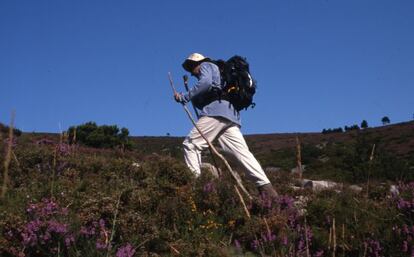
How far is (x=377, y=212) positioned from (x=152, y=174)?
276cm

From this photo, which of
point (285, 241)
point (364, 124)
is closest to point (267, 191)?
point (285, 241)

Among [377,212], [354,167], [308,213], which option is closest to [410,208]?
[377,212]

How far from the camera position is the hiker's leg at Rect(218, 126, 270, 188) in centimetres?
589

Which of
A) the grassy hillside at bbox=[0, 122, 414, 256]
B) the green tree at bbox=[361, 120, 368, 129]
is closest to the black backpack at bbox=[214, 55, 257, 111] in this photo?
the grassy hillside at bbox=[0, 122, 414, 256]

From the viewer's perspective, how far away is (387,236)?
14.6 ft

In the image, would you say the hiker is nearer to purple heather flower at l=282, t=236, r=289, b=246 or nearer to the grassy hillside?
the grassy hillside

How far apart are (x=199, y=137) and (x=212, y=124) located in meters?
0.23

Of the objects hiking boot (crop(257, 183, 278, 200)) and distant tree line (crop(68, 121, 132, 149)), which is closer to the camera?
hiking boot (crop(257, 183, 278, 200))

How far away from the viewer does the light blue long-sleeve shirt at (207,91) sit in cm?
612

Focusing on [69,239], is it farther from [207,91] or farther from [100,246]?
[207,91]

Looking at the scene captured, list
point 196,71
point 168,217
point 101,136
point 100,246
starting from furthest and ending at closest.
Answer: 1. point 101,136
2. point 196,71
3. point 168,217
4. point 100,246

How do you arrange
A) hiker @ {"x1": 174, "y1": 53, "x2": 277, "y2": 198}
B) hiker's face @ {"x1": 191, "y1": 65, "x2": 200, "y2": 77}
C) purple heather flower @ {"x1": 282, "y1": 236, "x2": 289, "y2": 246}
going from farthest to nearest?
hiker's face @ {"x1": 191, "y1": 65, "x2": 200, "y2": 77}, hiker @ {"x1": 174, "y1": 53, "x2": 277, "y2": 198}, purple heather flower @ {"x1": 282, "y1": 236, "x2": 289, "y2": 246}

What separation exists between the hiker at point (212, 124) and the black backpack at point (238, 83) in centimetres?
8

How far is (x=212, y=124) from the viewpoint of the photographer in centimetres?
608
